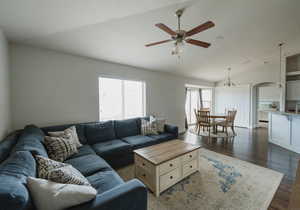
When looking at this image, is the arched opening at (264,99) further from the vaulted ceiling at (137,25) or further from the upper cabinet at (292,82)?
the vaulted ceiling at (137,25)

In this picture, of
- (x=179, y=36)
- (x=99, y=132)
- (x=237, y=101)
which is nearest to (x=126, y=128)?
(x=99, y=132)

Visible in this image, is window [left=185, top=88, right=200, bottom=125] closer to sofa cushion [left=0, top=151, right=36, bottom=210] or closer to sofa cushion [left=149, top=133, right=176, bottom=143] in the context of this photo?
sofa cushion [left=149, top=133, right=176, bottom=143]

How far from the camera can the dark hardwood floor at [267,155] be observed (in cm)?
187

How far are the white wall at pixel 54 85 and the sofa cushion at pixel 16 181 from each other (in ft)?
6.00

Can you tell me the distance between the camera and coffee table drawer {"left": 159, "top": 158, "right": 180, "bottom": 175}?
1.88 m

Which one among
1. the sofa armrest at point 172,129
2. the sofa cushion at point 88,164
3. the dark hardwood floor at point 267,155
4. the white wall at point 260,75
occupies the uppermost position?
Answer: the white wall at point 260,75

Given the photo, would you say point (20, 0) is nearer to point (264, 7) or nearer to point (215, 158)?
point (264, 7)

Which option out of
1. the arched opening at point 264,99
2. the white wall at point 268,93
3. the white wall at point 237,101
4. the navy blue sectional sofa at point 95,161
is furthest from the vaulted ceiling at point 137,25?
the white wall at point 268,93

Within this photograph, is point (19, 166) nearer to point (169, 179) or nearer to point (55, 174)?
point (55, 174)

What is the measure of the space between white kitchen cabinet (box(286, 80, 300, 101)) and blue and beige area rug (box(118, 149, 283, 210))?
435cm

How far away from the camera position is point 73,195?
922 millimetres

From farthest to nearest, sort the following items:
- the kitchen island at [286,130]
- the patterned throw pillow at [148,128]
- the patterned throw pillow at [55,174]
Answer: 1. the patterned throw pillow at [148,128]
2. the kitchen island at [286,130]
3. the patterned throw pillow at [55,174]

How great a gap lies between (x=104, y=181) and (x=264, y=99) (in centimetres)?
836

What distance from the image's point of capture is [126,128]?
340cm
